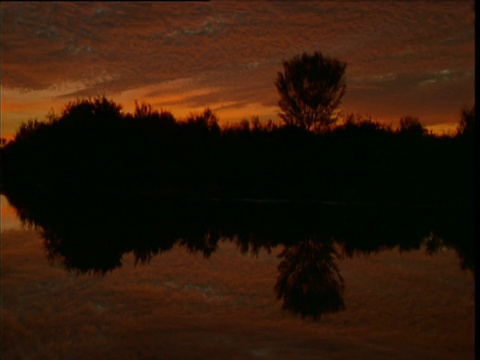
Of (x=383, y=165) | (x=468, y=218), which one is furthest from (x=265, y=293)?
(x=383, y=165)

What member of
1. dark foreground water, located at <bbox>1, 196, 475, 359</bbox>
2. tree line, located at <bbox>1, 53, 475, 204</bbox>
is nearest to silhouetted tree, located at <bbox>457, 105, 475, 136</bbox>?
tree line, located at <bbox>1, 53, 475, 204</bbox>

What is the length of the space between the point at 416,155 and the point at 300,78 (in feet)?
44.7

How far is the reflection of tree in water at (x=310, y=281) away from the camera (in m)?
8.44

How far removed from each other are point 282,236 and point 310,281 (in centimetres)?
643

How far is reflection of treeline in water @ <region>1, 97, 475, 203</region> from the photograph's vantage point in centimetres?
3338

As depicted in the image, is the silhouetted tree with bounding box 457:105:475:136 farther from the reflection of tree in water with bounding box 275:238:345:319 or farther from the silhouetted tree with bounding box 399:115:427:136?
the reflection of tree in water with bounding box 275:238:345:319

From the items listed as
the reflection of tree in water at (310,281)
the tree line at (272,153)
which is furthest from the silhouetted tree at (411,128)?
the reflection of tree in water at (310,281)

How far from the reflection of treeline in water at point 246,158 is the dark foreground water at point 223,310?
2035 centimetres

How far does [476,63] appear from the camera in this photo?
5367mm

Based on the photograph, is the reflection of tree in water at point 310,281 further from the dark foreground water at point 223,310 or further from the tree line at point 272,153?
the tree line at point 272,153

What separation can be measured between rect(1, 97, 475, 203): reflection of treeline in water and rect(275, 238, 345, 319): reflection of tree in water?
18.9 meters

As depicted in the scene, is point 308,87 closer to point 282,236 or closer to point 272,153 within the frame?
point 272,153

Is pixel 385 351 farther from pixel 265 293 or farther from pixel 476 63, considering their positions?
pixel 265 293

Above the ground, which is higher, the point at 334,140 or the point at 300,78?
the point at 300,78
